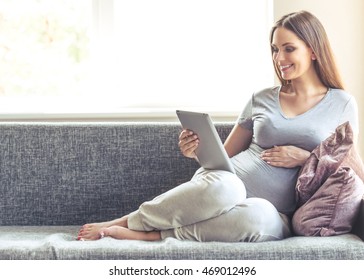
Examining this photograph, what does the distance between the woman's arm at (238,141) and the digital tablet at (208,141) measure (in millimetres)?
258

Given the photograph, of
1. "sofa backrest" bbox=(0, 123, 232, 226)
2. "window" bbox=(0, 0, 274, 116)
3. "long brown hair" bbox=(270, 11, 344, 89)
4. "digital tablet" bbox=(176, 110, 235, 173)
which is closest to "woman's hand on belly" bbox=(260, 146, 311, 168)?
"digital tablet" bbox=(176, 110, 235, 173)

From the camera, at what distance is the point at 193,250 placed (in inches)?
79.0

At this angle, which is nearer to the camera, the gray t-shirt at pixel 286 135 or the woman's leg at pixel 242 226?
the woman's leg at pixel 242 226

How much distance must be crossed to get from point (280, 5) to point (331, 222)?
1131 mm

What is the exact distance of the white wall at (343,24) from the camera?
115 inches

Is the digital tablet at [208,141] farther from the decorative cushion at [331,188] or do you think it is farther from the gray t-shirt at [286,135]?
the decorative cushion at [331,188]

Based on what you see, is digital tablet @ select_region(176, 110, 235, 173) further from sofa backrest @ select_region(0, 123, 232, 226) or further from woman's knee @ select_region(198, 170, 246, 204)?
sofa backrest @ select_region(0, 123, 232, 226)

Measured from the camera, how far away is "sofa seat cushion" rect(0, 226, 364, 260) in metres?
1.99

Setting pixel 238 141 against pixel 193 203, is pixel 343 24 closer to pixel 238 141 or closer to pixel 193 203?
pixel 238 141

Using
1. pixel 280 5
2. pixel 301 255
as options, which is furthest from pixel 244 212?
pixel 280 5

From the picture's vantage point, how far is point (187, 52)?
316cm

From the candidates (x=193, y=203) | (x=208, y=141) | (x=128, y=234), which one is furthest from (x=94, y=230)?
(x=208, y=141)

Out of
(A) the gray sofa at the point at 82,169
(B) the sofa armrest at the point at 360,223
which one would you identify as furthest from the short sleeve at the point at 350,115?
(A) the gray sofa at the point at 82,169

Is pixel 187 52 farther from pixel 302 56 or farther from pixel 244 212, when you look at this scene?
pixel 244 212
